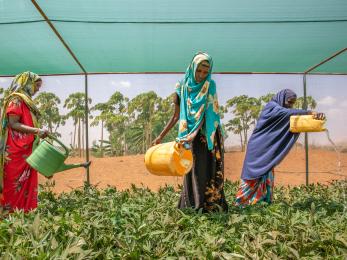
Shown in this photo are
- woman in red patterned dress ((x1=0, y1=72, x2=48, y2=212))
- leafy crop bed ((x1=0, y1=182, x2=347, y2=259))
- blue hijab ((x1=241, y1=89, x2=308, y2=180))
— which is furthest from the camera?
blue hijab ((x1=241, y1=89, x2=308, y2=180))

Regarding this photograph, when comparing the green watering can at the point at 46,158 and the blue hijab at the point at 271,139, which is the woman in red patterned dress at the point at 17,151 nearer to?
the green watering can at the point at 46,158

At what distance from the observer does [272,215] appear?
9.44 ft

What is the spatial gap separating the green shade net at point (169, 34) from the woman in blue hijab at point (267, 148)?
88 cm

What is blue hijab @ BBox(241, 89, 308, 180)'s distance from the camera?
3.77 m

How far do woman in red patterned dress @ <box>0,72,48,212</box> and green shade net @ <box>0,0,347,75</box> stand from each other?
3.17ft

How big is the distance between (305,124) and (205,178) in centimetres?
116

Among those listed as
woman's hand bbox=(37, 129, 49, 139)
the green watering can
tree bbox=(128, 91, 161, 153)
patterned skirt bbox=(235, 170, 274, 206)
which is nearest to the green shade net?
woman's hand bbox=(37, 129, 49, 139)

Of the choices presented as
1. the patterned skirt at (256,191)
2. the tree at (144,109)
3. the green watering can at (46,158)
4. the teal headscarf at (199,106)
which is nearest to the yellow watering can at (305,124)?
the patterned skirt at (256,191)

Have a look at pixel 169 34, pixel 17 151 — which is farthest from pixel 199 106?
pixel 17 151

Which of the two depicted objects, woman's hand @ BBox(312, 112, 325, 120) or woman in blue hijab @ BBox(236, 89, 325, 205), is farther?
woman in blue hijab @ BBox(236, 89, 325, 205)

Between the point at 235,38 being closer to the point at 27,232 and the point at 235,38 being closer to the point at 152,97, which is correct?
the point at 27,232

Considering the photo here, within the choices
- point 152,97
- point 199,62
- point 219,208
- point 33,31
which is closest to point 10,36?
point 33,31

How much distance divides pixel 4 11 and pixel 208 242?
305 centimetres

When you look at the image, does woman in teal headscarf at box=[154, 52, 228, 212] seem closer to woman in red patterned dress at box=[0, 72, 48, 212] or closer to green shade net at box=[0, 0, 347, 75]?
green shade net at box=[0, 0, 347, 75]
